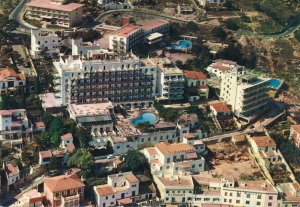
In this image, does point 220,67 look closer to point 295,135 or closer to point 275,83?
point 275,83

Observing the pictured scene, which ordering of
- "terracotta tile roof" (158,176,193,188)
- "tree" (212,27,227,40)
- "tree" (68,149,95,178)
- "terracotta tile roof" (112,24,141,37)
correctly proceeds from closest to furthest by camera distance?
"terracotta tile roof" (158,176,193,188)
"tree" (68,149,95,178)
"terracotta tile roof" (112,24,141,37)
"tree" (212,27,227,40)

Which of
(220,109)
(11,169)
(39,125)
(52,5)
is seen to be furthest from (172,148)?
(52,5)

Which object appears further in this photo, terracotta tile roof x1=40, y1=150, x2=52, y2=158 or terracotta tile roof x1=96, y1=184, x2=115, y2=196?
terracotta tile roof x1=40, y1=150, x2=52, y2=158

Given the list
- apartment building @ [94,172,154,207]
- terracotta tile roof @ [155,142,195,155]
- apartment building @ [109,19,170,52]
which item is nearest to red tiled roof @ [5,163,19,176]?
apartment building @ [94,172,154,207]

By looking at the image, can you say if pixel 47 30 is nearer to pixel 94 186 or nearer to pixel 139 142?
pixel 139 142

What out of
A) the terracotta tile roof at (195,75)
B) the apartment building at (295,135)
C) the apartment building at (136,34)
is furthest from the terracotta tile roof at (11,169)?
the apartment building at (295,135)

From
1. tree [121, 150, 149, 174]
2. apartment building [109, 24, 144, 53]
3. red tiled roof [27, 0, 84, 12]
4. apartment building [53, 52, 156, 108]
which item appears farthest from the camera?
red tiled roof [27, 0, 84, 12]

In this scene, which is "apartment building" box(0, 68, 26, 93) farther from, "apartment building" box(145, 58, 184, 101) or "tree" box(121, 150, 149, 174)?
"tree" box(121, 150, 149, 174)

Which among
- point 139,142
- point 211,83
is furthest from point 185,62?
point 139,142
